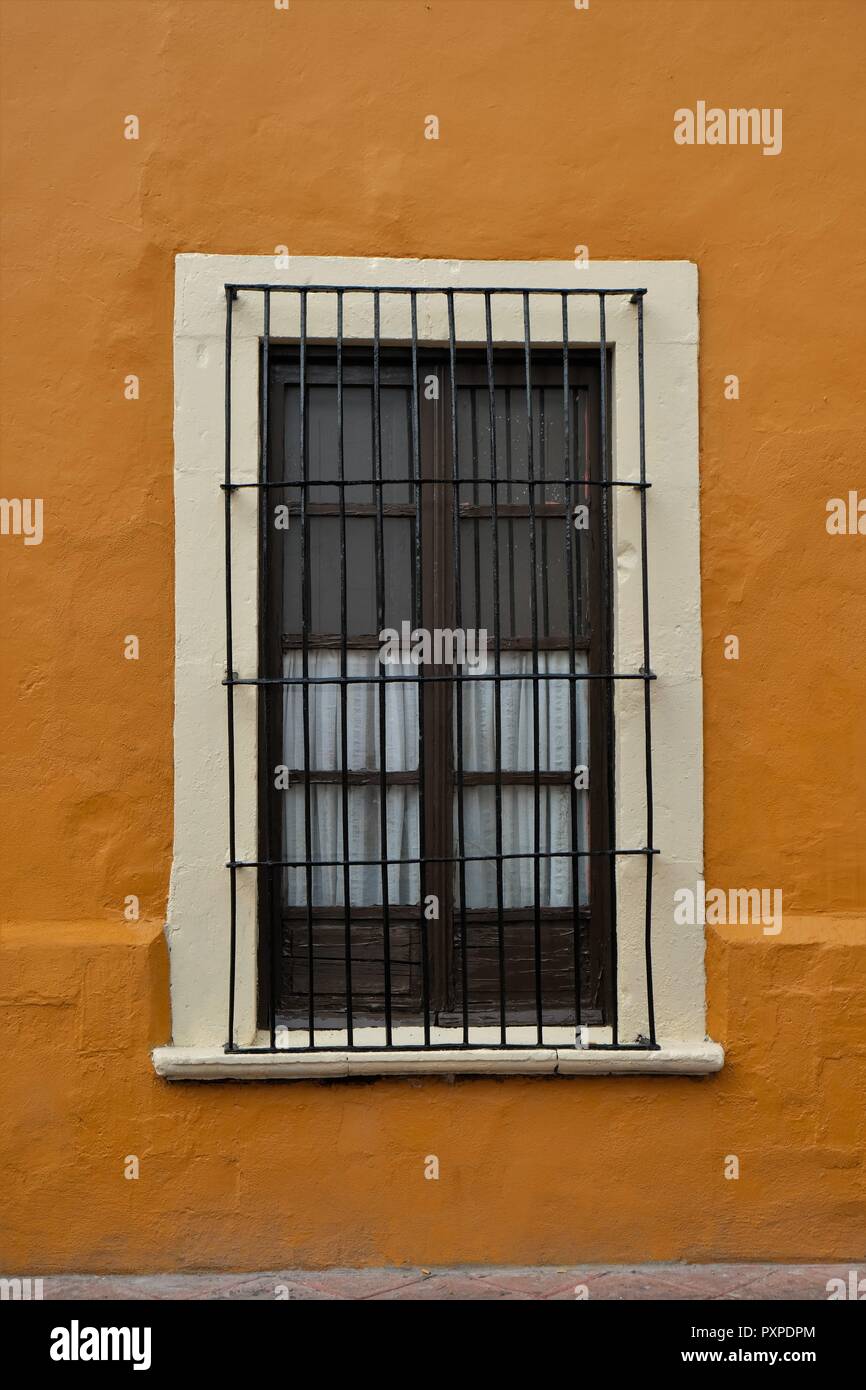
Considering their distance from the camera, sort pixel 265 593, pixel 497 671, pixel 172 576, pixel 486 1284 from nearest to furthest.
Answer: pixel 486 1284, pixel 497 671, pixel 172 576, pixel 265 593

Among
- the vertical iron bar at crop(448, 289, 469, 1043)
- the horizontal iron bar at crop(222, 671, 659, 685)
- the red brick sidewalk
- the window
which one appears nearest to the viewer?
the red brick sidewalk

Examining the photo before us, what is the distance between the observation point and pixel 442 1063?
3693 mm

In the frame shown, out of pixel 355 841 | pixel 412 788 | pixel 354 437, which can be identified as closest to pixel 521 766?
pixel 412 788

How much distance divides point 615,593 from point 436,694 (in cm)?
66

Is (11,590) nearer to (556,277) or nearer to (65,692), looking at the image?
(65,692)

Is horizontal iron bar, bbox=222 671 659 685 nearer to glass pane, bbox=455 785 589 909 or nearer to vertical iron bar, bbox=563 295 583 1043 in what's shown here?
vertical iron bar, bbox=563 295 583 1043

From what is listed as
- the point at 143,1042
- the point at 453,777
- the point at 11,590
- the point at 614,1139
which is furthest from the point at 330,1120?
the point at 11,590

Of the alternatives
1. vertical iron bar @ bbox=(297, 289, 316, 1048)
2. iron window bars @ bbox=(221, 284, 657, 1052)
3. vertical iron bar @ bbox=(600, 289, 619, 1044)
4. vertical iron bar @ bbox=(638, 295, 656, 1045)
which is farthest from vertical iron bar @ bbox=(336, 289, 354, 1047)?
vertical iron bar @ bbox=(638, 295, 656, 1045)

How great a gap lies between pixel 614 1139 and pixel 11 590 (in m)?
2.54

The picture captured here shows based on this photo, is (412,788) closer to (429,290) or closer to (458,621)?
(458,621)

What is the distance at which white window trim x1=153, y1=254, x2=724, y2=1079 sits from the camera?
377 cm

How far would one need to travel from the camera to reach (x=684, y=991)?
381 cm

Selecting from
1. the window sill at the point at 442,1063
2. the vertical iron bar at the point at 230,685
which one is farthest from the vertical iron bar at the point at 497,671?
the vertical iron bar at the point at 230,685

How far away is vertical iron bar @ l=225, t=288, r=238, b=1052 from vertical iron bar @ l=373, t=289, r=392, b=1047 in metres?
0.46
